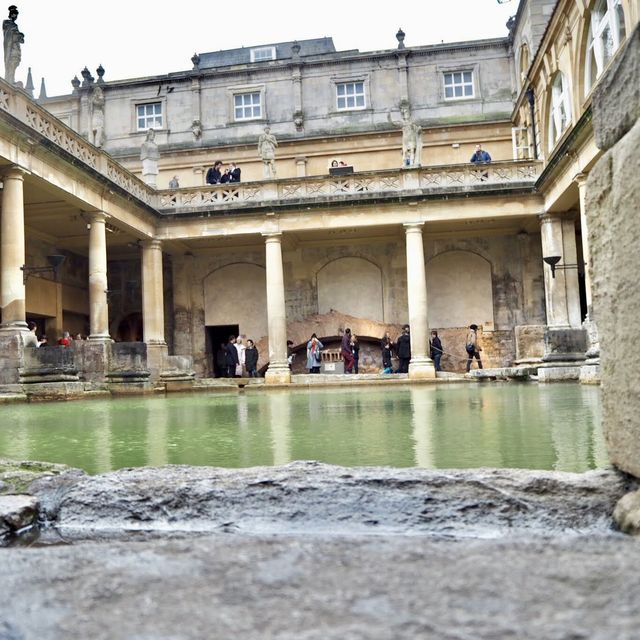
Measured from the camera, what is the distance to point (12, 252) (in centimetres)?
1519

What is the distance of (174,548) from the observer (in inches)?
69.6

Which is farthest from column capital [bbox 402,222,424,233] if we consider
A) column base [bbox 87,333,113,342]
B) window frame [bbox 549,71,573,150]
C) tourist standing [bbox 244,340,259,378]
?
column base [bbox 87,333,113,342]

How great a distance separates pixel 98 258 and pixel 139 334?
32.8ft

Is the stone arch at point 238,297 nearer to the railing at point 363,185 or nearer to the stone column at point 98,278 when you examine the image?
the railing at point 363,185

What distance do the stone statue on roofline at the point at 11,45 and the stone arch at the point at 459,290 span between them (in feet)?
53.8

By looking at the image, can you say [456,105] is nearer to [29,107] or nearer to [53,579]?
[29,107]

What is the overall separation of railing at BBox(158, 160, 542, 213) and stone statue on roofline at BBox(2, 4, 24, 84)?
7.79 m

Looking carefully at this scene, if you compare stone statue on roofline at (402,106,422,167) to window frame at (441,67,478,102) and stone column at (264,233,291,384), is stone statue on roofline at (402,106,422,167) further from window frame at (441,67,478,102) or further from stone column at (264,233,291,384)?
window frame at (441,67,478,102)

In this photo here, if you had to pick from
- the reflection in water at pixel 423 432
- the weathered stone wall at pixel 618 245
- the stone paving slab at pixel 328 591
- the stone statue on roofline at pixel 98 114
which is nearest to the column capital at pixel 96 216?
the stone statue on roofline at pixel 98 114

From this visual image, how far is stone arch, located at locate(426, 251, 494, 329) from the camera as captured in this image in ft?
87.6

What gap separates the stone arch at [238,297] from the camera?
27.7 meters

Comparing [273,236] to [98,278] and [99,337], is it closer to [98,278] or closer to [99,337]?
[98,278]

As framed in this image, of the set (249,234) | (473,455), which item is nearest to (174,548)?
(473,455)

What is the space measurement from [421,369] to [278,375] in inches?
176
